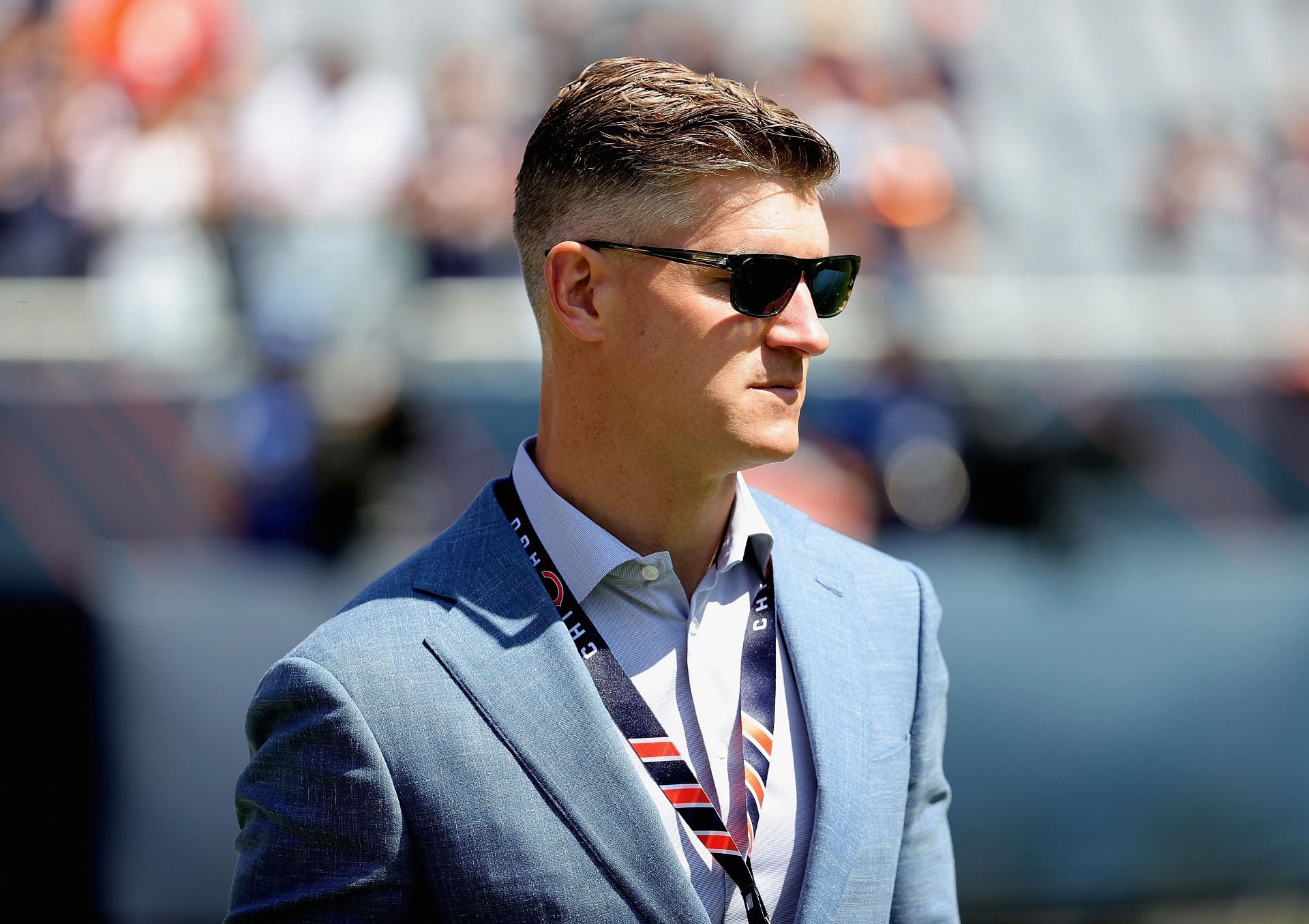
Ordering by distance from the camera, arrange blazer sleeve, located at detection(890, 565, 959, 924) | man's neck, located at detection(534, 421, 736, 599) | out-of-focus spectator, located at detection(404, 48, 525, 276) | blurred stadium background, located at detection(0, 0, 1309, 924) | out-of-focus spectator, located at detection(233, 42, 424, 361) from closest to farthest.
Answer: man's neck, located at detection(534, 421, 736, 599), blazer sleeve, located at detection(890, 565, 959, 924), blurred stadium background, located at detection(0, 0, 1309, 924), out-of-focus spectator, located at detection(233, 42, 424, 361), out-of-focus spectator, located at detection(404, 48, 525, 276)

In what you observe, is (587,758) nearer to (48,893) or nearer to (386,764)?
(386,764)

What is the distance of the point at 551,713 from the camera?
1737mm

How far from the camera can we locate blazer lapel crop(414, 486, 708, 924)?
1.68 metres

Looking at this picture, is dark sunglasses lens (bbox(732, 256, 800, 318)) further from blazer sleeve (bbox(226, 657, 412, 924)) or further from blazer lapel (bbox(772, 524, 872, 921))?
blazer sleeve (bbox(226, 657, 412, 924))

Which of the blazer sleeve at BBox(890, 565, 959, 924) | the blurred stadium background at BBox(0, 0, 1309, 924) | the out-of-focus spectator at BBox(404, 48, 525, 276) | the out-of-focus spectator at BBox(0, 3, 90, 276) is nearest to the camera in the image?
the blazer sleeve at BBox(890, 565, 959, 924)

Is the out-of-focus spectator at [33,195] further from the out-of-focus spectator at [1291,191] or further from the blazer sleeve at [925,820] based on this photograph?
the out-of-focus spectator at [1291,191]

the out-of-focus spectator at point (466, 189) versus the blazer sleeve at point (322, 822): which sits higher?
the out-of-focus spectator at point (466, 189)

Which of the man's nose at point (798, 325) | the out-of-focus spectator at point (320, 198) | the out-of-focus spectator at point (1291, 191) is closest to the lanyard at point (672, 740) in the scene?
the man's nose at point (798, 325)

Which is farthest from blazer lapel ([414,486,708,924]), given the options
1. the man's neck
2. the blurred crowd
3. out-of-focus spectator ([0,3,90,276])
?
out-of-focus spectator ([0,3,90,276])

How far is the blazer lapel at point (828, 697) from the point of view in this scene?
1.75 meters

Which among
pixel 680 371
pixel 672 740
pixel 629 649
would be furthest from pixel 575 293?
pixel 672 740

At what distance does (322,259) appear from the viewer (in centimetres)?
722

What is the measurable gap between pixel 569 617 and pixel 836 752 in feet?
1.29

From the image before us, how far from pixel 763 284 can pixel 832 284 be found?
0.13 meters
